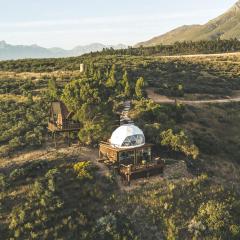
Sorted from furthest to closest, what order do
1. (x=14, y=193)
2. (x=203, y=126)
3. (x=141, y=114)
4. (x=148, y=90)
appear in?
(x=148, y=90) < (x=203, y=126) < (x=141, y=114) < (x=14, y=193)

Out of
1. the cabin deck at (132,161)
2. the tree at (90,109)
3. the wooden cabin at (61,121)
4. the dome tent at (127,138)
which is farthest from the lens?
the wooden cabin at (61,121)

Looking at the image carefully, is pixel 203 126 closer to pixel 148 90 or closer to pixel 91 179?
pixel 148 90

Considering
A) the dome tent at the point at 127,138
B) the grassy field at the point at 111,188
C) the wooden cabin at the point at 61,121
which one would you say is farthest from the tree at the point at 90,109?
the dome tent at the point at 127,138

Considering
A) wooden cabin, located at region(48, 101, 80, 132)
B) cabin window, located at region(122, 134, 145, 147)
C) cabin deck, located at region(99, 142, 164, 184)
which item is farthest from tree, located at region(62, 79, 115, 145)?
cabin window, located at region(122, 134, 145, 147)

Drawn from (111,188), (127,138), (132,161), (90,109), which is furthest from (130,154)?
(90,109)

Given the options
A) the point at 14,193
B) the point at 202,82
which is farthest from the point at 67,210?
the point at 202,82

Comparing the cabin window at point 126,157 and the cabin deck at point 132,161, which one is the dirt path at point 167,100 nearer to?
the cabin deck at point 132,161

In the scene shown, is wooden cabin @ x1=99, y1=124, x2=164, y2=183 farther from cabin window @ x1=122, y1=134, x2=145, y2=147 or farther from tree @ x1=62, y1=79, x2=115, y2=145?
tree @ x1=62, y1=79, x2=115, y2=145

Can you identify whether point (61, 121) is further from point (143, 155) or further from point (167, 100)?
point (167, 100)

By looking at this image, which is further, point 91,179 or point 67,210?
point 91,179

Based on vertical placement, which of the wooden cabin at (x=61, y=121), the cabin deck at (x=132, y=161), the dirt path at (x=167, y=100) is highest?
the wooden cabin at (x=61, y=121)
